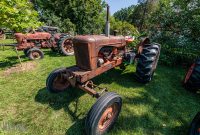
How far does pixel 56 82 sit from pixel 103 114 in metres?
1.71

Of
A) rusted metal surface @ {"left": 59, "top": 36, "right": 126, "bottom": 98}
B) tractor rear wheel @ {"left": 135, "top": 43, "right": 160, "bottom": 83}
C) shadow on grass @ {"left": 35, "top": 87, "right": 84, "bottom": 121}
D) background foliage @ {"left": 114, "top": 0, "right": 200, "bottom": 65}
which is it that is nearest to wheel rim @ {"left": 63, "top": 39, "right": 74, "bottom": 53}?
shadow on grass @ {"left": 35, "top": 87, "right": 84, "bottom": 121}

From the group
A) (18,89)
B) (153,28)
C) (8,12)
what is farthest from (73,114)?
(153,28)

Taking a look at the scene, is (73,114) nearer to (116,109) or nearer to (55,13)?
(116,109)

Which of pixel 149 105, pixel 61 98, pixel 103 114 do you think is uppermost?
pixel 103 114

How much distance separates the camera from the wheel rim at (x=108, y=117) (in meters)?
2.90

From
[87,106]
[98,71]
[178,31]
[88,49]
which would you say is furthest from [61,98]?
[178,31]

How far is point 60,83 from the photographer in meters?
4.12

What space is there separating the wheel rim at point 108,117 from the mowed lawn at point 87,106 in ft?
0.58

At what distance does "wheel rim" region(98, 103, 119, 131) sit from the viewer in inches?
114

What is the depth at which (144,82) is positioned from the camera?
463cm

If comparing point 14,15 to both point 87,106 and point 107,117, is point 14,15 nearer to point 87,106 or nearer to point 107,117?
point 87,106

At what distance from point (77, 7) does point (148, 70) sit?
45.8ft

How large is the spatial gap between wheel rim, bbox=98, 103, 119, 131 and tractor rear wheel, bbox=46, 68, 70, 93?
1.41 metres

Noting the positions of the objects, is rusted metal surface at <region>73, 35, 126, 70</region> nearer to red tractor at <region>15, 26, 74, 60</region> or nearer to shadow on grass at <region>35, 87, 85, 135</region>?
shadow on grass at <region>35, 87, 85, 135</region>
